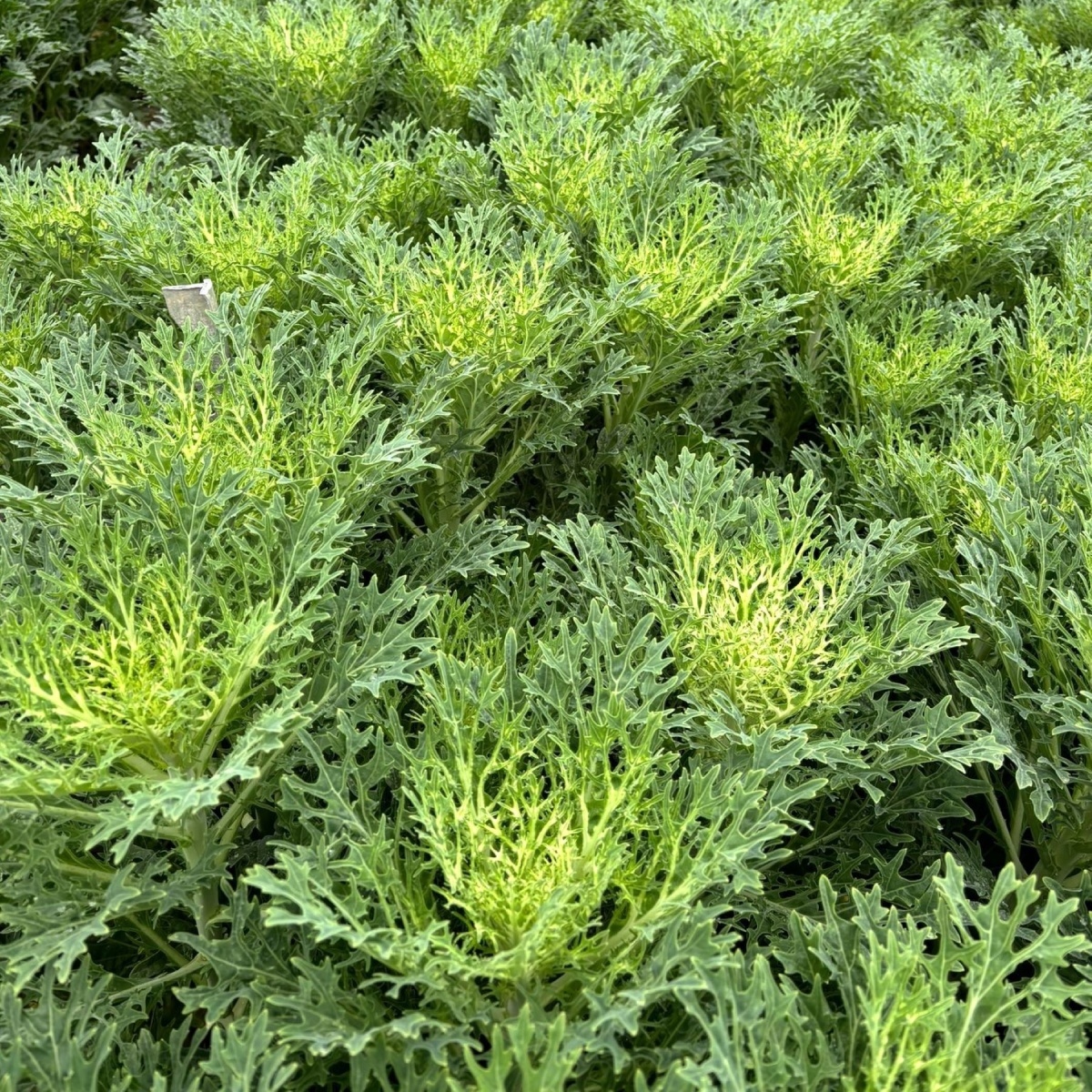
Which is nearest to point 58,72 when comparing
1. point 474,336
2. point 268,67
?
point 268,67

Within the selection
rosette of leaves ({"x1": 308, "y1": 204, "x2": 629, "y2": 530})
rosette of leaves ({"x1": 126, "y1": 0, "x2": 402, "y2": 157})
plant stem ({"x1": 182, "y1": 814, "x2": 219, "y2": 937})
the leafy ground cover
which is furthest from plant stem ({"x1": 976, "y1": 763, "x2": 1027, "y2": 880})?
rosette of leaves ({"x1": 126, "y1": 0, "x2": 402, "y2": 157})

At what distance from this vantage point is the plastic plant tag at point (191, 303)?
217cm

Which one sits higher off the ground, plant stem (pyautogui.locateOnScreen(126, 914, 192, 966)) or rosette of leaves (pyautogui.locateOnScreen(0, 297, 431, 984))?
rosette of leaves (pyautogui.locateOnScreen(0, 297, 431, 984))

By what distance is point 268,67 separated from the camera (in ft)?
12.3

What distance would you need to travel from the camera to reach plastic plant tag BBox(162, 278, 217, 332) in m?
2.17

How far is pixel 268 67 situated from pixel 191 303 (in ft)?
6.71

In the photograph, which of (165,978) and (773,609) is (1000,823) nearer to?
(773,609)

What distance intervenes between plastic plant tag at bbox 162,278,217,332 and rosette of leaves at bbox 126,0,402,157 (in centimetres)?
181

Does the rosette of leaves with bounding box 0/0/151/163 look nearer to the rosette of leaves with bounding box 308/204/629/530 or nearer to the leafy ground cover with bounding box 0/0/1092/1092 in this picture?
the leafy ground cover with bounding box 0/0/1092/1092

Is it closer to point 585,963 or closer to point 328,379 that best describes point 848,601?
point 585,963

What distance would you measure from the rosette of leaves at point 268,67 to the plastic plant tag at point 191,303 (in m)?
1.81

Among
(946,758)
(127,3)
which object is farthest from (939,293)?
(127,3)

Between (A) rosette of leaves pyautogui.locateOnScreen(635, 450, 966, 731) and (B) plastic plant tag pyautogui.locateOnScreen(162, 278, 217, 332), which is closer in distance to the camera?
(A) rosette of leaves pyautogui.locateOnScreen(635, 450, 966, 731)

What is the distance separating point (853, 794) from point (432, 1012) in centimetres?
121
